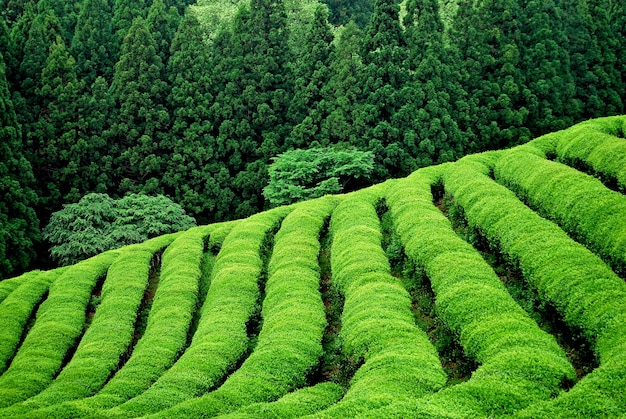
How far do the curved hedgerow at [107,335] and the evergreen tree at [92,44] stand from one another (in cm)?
2105

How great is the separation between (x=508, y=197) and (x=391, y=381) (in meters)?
8.96

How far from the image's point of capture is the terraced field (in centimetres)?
1119

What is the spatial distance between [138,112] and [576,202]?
2981cm

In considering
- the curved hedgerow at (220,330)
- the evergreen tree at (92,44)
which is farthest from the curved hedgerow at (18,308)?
the evergreen tree at (92,44)

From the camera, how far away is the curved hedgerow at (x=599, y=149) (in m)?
17.7

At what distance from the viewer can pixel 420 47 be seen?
124 feet

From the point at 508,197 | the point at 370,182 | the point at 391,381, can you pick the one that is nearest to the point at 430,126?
the point at 370,182

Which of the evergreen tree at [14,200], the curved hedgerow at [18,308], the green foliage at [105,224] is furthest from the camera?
the green foliage at [105,224]

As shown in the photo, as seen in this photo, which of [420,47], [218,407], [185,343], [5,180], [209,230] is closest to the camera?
[218,407]

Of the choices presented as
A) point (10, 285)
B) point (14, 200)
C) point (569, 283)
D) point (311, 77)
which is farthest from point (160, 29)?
point (569, 283)

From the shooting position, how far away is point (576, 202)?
16.1 m

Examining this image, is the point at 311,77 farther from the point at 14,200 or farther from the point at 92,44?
the point at 14,200

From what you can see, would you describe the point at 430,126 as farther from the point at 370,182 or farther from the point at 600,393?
the point at 600,393

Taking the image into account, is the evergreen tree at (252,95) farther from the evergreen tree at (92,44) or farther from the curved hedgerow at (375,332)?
the curved hedgerow at (375,332)
